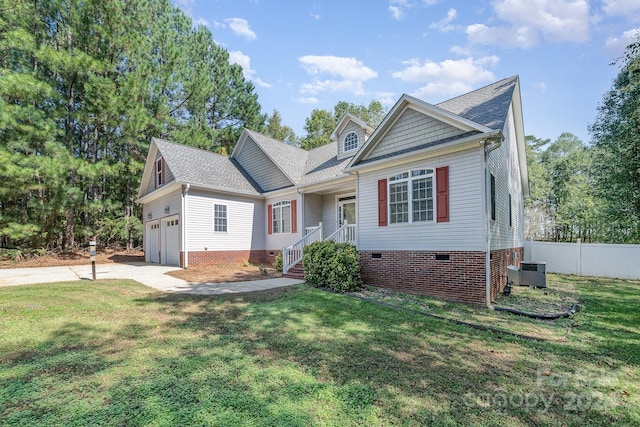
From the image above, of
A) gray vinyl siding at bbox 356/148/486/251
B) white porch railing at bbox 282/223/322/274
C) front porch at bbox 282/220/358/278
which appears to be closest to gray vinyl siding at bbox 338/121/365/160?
front porch at bbox 282/220/358/278

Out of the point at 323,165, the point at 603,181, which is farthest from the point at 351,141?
the point at 603,181

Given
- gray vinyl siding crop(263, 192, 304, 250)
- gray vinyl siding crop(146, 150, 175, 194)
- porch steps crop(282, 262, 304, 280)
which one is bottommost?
porch steps crop(282, 262, 304, 280)

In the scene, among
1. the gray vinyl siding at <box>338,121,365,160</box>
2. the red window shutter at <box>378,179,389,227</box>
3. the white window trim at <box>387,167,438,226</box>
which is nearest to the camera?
the white window trim at <box>387,167,438,226</box>

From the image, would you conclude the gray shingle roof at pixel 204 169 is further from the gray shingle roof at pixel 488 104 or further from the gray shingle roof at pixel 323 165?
the gray shingle roof at pixel 488 104

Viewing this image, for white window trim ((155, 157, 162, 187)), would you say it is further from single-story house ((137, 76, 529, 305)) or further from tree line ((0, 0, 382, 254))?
tree line ((0, 0, 382, 254))

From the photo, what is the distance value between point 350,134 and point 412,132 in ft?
17.4

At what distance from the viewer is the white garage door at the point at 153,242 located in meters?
16.0

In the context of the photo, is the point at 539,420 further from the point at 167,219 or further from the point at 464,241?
the point at 167,219

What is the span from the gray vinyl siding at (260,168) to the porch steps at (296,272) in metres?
4.55

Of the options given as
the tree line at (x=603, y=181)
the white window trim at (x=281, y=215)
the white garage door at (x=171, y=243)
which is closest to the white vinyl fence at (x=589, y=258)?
the tree line at (x=603, y=181)

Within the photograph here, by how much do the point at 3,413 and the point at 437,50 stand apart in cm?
1256

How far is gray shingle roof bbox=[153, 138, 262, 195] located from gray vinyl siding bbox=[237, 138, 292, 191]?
1.29ft

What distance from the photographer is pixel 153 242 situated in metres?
16.6

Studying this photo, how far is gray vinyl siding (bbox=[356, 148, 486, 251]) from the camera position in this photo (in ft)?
24.8
